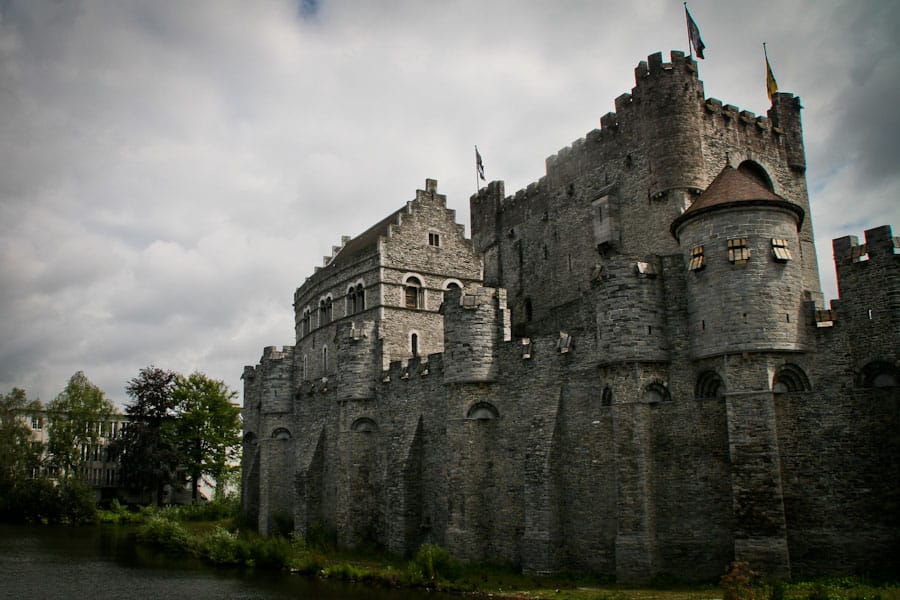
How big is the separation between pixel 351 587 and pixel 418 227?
21.0 meters

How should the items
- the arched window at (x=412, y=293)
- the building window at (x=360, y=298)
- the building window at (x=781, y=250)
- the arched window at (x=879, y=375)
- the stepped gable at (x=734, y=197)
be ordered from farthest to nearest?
1. the building window at (x=360, y=298)
2. the arched window at (x=412, y=293)
3. the stepped gable at (x=734, y=197)
4. the building window at (x=781, y=250)
5. the arched window at (x=879, y=375)

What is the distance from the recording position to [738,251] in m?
22.6

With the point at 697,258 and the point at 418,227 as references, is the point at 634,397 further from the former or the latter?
the point at 418,227

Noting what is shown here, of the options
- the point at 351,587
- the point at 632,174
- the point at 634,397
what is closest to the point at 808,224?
the point at 632,174

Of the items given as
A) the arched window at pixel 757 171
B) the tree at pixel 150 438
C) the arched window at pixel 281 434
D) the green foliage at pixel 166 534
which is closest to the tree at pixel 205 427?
the tree at pixel 150 438

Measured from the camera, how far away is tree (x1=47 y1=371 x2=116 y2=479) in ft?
217

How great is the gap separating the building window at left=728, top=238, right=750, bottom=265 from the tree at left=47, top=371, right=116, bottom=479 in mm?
58829

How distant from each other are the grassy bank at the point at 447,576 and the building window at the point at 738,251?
26.6ft

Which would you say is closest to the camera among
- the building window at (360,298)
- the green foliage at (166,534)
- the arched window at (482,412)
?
the arched window at (482,412)

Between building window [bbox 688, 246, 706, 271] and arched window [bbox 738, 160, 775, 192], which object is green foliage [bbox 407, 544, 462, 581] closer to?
building window [bbox 688, 246, 706, 271]

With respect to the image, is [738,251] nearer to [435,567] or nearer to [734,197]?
[734,197]

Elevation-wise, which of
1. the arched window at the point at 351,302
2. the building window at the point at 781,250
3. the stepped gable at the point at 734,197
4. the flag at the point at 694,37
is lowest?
the building window at the point at 781,250

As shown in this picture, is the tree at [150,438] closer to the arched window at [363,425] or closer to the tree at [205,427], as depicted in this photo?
the tree at [205,427]

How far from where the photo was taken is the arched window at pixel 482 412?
92.1ft
